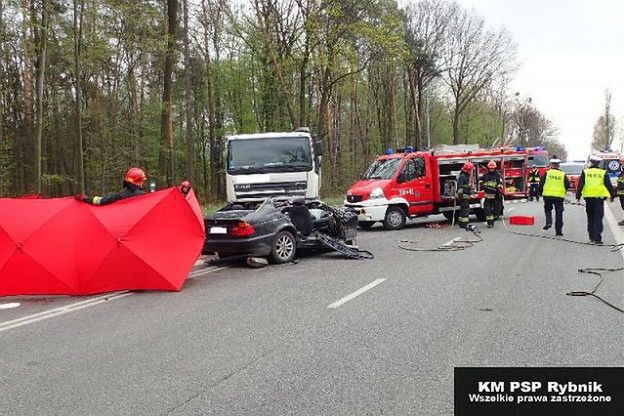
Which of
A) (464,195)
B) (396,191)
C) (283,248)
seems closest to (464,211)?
(464,195)

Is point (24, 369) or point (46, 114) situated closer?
point (24, 369)

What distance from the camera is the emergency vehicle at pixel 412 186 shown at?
16.9 metres

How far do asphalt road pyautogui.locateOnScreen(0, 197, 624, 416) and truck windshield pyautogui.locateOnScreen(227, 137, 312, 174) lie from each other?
18.5 feet

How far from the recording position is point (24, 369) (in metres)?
4.90

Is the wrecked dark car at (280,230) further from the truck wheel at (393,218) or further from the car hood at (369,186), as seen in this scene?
the truck wheel at (393,218)

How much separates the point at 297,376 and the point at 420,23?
1801 inches

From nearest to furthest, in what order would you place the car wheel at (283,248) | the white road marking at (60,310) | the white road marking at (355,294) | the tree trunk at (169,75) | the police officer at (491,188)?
the white road marking at (60,310)
the white road marking at (355,294)
the car wheel at (283,248)
the police officer at (491,188)
the tree trunk at (169,75)

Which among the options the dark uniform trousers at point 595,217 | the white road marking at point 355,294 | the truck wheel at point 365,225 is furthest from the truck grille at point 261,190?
the dark uniform trousers at point 595,217

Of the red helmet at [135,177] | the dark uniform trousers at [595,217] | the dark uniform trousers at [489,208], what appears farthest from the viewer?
the dark uniform trousers at [489,208]

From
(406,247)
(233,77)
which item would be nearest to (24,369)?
(406,247)

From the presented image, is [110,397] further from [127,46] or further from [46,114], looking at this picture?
[46,114]

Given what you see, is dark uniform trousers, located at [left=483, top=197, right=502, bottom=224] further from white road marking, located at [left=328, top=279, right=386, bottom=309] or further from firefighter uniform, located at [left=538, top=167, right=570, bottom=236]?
white road marking, located at [left=328, top=279, right=386, bottom=309]

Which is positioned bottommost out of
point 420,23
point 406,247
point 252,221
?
point 406,247

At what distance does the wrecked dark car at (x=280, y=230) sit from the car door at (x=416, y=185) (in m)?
5.09
